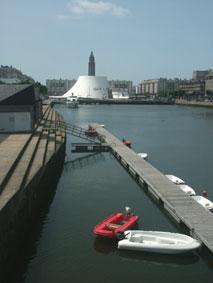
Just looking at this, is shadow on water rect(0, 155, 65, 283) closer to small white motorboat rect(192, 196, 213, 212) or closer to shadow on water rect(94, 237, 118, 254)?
shadow on water rect(94, 237, 118, 254)

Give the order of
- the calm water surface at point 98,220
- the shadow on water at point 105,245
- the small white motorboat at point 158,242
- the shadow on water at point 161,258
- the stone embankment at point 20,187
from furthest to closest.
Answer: the shadow on water at point 105,245
the small white motorboat at point 158,242
the shadow on water at point 161,258
the calm water surface at point 98,220
the stone embankment at point 20,187

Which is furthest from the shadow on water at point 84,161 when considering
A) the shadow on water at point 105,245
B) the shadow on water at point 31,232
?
the shadow on water at point 105,245

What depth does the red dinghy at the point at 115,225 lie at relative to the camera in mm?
23219

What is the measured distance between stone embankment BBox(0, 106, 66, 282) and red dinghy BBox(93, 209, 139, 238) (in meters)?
3.85

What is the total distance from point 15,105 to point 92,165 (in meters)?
9.40

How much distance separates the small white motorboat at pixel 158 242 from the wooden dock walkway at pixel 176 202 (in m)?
0.68

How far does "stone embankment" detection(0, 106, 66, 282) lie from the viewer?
63.0ft

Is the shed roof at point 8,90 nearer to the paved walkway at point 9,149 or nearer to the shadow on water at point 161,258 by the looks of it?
the paved walkway at point 9,149

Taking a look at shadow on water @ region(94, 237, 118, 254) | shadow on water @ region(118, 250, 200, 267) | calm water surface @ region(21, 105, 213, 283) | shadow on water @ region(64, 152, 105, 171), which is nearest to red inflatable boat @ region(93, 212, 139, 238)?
shadow on water @ region(94, 237, 118, 254)

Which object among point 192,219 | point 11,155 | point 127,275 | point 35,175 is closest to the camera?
point 127,275

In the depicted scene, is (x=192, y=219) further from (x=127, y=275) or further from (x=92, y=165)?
(x=92, y=165)

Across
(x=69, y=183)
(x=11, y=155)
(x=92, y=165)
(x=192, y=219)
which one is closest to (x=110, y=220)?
(x=192, y=219)

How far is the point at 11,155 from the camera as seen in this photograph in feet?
97.6

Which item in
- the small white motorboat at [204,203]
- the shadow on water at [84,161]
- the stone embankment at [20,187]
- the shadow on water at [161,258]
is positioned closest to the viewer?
the stone embankment at [20,187]
